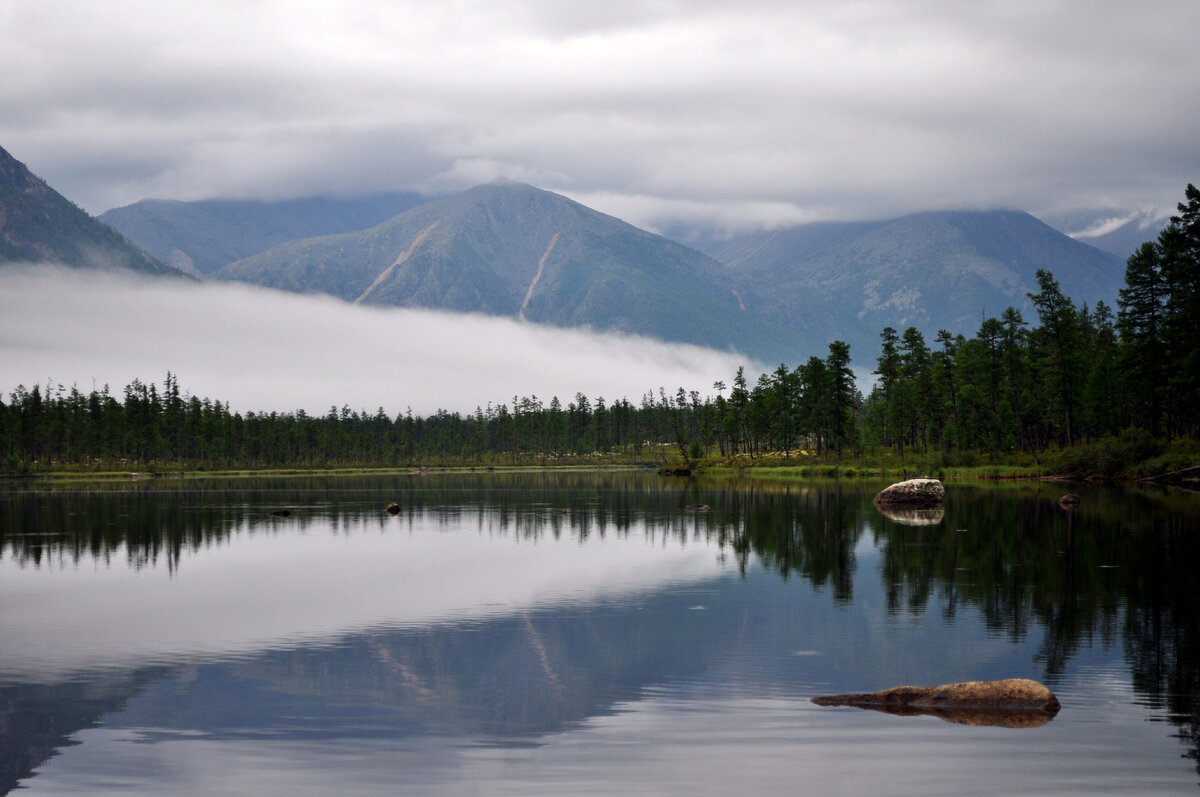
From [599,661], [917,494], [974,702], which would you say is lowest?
[599,661]

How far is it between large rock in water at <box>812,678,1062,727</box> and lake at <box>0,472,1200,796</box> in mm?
532

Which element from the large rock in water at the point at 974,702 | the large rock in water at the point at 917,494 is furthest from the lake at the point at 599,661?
the large rock in water at the point at 917,494

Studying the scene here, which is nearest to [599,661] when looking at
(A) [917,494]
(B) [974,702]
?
(B) [974,702]

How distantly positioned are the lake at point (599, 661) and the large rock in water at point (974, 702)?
0.53 meters

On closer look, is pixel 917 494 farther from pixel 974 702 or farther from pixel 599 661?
pixel 974 702

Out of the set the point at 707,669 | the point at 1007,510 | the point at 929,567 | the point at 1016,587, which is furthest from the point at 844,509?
the point at 707,669

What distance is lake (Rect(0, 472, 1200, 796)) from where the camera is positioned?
18250mm

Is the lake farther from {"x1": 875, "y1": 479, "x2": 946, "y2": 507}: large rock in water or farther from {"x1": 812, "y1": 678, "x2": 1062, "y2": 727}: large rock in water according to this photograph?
{"x1": 875, "y1": 479, "x2": 946, "y2": 507}: large rock in water

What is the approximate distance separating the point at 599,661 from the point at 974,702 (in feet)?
32.7

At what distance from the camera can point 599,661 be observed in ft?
89.6

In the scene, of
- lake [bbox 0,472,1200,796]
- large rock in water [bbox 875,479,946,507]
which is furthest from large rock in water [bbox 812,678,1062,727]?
large rock in water [bbox 875,479,946,507]

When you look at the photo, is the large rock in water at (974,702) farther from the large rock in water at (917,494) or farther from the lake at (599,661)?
the large rock in water at (917,494)

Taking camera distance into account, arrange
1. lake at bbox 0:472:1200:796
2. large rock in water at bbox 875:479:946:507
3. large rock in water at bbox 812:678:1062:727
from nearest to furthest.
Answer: lake at bbox 0:472:1200:796, large rock in water at bbox 812:678:1062:727, large rock in water at bbox 875:479:946:507

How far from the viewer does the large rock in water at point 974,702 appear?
20828 millimetres
